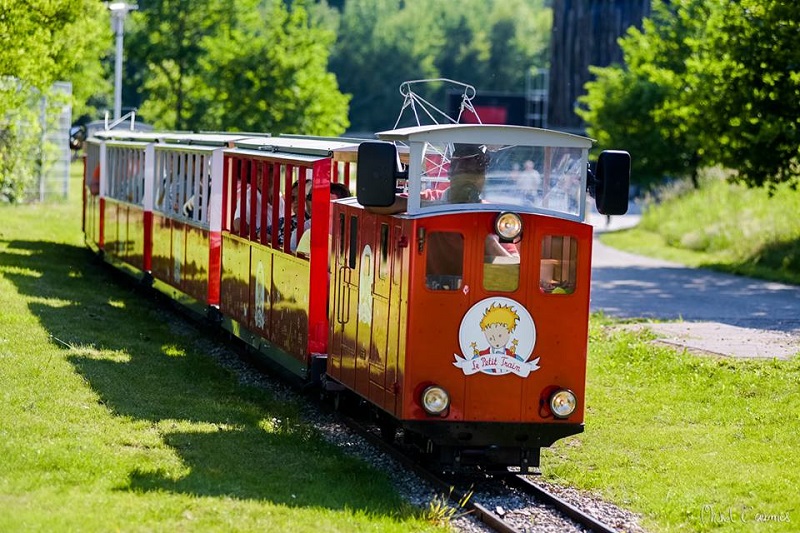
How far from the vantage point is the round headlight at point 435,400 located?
10.7 metres

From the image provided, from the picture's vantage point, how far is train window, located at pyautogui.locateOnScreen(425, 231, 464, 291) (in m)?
10.7

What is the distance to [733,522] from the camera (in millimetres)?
10258

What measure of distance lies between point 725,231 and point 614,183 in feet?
87.6

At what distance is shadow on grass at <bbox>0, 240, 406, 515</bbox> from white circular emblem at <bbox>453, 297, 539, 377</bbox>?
1210 mm

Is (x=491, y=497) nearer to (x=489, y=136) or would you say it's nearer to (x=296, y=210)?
(x=489, y=136)

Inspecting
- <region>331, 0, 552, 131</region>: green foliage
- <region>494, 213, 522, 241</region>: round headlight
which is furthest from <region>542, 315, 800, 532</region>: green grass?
<region>331, 0, 552, 131</region>: green foliage

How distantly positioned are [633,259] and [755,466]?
25847mm

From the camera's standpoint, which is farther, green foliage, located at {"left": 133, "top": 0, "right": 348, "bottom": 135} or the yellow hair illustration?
green foliage, located at {"left": 133, "top": 0, "right": 348, "bottom": 135}

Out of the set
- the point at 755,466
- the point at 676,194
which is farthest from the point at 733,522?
the point at 676,194

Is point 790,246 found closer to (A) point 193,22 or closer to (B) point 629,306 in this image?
(B) point 629,306

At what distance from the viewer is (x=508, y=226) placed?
10.7 meters

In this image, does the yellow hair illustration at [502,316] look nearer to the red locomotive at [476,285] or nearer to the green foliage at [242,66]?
the red locomotive at [476,285]

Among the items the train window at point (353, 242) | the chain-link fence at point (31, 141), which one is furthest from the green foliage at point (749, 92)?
the train window at point (353, 242)

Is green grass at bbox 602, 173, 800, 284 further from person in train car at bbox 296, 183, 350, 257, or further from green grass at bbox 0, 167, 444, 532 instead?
person in train car at bbox 296, 183, 350, 257
